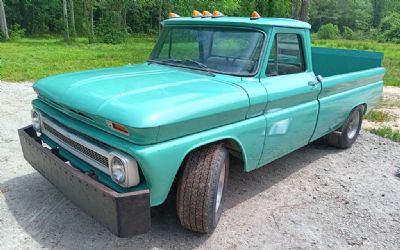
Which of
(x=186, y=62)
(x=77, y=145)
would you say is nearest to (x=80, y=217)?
(x=77, y=145)

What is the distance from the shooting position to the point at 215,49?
400cm

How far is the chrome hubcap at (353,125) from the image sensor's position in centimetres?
567

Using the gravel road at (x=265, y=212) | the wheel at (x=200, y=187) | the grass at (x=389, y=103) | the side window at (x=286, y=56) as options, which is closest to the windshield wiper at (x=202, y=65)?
the side window at (x=286, y=56)

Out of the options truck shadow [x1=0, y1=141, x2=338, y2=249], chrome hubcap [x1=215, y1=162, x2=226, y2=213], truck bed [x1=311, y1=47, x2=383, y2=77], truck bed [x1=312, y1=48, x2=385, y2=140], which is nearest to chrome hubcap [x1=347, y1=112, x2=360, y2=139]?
truck bed [x1=312, y1=48, x2=385, y2=140]

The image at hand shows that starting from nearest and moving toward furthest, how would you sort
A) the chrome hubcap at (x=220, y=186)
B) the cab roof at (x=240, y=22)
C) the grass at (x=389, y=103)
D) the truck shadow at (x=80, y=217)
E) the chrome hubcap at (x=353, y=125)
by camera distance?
the truck shadow at (x=80, y=217) → the chrome hubcap at (x=220, y=186) → the cab roof at (x=240, y=22) → the chrome hubcap at (x=353, y=125) → the grass at (x=389, y=103)

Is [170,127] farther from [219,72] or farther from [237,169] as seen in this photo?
[237,169]

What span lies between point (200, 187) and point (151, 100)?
0.80 meters

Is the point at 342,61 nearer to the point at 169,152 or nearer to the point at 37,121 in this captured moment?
the point at 169,152

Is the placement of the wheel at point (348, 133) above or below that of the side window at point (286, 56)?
below

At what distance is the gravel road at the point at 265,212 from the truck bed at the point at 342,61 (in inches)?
71.5

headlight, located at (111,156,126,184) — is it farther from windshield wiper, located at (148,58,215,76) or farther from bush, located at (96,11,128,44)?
bush, located at (96,11,128,44)

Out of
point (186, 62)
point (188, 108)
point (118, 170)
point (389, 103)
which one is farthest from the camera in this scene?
point (389, 103)

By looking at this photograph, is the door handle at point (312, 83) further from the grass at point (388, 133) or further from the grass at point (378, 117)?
the grass at point (378, 117)

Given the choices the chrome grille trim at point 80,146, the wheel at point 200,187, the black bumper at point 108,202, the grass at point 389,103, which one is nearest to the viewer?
the black bumper at point 108,202
